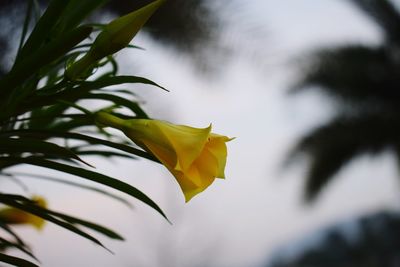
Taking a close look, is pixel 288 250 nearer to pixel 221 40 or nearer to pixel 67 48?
pixel 221 40

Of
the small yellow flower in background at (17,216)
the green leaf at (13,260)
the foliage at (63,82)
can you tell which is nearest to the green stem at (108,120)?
the foliage at (63,82)

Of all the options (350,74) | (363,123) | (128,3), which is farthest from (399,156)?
(128,3)

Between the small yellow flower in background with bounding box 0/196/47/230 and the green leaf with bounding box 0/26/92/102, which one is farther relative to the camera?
the small yellow flower in background with bounding box 0/196/47/230

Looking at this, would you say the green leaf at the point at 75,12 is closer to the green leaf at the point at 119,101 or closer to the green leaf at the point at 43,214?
the green leaf at the point at 119,101

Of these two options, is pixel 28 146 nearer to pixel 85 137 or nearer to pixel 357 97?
pixel 85 137

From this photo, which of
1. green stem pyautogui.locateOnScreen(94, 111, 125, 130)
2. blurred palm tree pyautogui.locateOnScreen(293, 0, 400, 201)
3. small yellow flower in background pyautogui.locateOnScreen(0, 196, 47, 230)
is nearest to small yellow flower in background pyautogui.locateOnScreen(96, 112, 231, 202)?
green stem pyautogui.locateOnScreen(94, 111, 125, 130)

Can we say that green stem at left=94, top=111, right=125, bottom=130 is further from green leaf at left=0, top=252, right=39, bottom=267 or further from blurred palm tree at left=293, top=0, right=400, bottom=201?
blurred palm tree at left=293, top=0, right=400, bottom=201
